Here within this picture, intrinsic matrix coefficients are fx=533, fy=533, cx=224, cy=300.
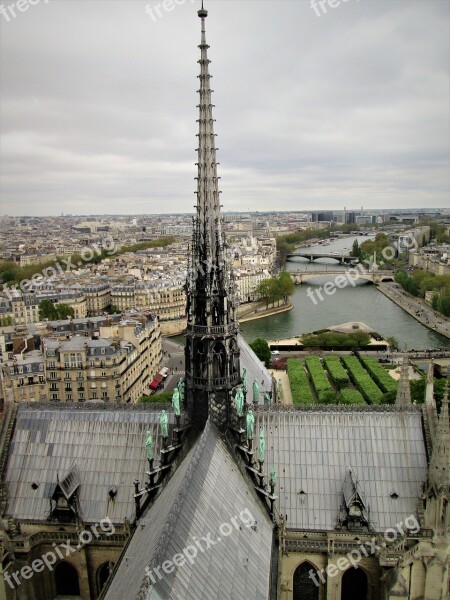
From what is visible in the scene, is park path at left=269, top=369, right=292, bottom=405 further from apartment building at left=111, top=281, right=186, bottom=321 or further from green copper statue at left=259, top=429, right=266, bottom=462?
apartment building at left=111, top=281, right=186, bottom=321

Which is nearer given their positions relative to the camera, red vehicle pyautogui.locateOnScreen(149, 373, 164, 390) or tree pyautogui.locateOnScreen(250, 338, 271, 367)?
red vehicle pyautogui.locateOnScreen(149, 373, 164, 390)

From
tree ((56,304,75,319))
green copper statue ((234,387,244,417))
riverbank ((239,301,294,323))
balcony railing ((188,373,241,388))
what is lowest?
riverbank ((239,301,294,323))

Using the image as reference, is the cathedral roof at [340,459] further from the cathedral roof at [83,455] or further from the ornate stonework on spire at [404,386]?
the cathedral roof at [83,455]

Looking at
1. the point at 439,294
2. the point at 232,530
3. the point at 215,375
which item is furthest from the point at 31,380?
the point at 439,294

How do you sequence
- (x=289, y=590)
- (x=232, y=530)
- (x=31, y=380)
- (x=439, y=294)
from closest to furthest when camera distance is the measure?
(x=232, y=530)
(x=289, y=590)
(x=31, y=380)
(x=439, y=294)

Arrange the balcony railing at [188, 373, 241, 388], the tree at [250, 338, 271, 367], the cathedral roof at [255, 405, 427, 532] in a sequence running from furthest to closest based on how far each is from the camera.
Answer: the tree at [250, 338, 271, 367]
the cathedral roof at [255, 405, 427, 532]
the balcony railing at [188, 373, 241, 388]

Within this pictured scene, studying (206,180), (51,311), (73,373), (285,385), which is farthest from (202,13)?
(51,311)

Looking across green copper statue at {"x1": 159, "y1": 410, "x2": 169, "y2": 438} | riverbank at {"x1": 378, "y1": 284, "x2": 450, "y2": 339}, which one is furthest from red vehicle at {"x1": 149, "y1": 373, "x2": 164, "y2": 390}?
riverbank at {"x1": 378, "y1": 284, "x2": 450, "y2": 339}

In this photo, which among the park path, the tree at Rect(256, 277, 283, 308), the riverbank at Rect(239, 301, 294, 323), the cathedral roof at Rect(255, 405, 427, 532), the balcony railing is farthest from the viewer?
the tree at Rect(256, 277, 283, 308)

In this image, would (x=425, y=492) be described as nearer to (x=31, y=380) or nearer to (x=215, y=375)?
(x=215, y=375)
